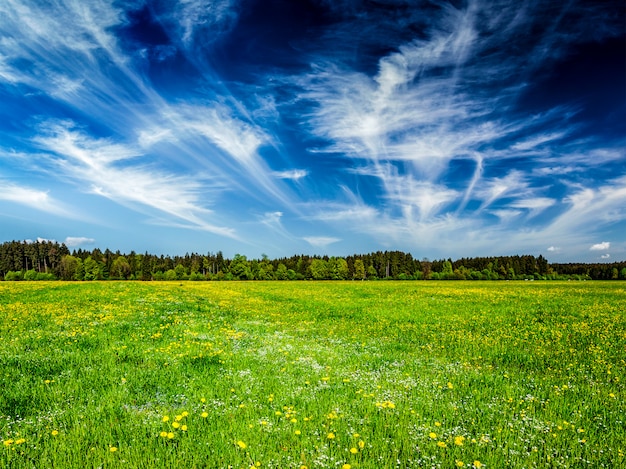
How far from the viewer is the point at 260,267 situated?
493 feet

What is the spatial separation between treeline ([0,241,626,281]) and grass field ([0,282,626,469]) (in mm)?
132515

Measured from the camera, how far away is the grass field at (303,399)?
533 centimetres

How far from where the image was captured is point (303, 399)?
24.0ft

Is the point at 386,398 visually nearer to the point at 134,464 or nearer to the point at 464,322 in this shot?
the point at 134,464

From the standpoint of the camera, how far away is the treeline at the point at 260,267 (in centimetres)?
14350

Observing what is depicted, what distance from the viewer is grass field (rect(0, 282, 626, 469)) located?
5.33m

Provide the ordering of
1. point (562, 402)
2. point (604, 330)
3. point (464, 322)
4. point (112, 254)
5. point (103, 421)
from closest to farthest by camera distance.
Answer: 1. point (103, 421)
2. point (562, 402)
3. point (604, 330)
4. point (464, 322)
5. point (112, 254)

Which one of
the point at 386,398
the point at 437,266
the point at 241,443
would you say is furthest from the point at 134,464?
the point at 437,266

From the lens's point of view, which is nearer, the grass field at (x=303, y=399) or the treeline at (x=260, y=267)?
the grass field at (x=303, y=399)

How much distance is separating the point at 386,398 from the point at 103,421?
5.49 metres

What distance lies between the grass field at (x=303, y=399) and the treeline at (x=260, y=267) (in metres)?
Answer: 133

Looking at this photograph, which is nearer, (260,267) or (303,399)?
(303,399)

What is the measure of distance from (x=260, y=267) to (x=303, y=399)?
145 meters

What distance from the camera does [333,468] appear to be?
4.94m
